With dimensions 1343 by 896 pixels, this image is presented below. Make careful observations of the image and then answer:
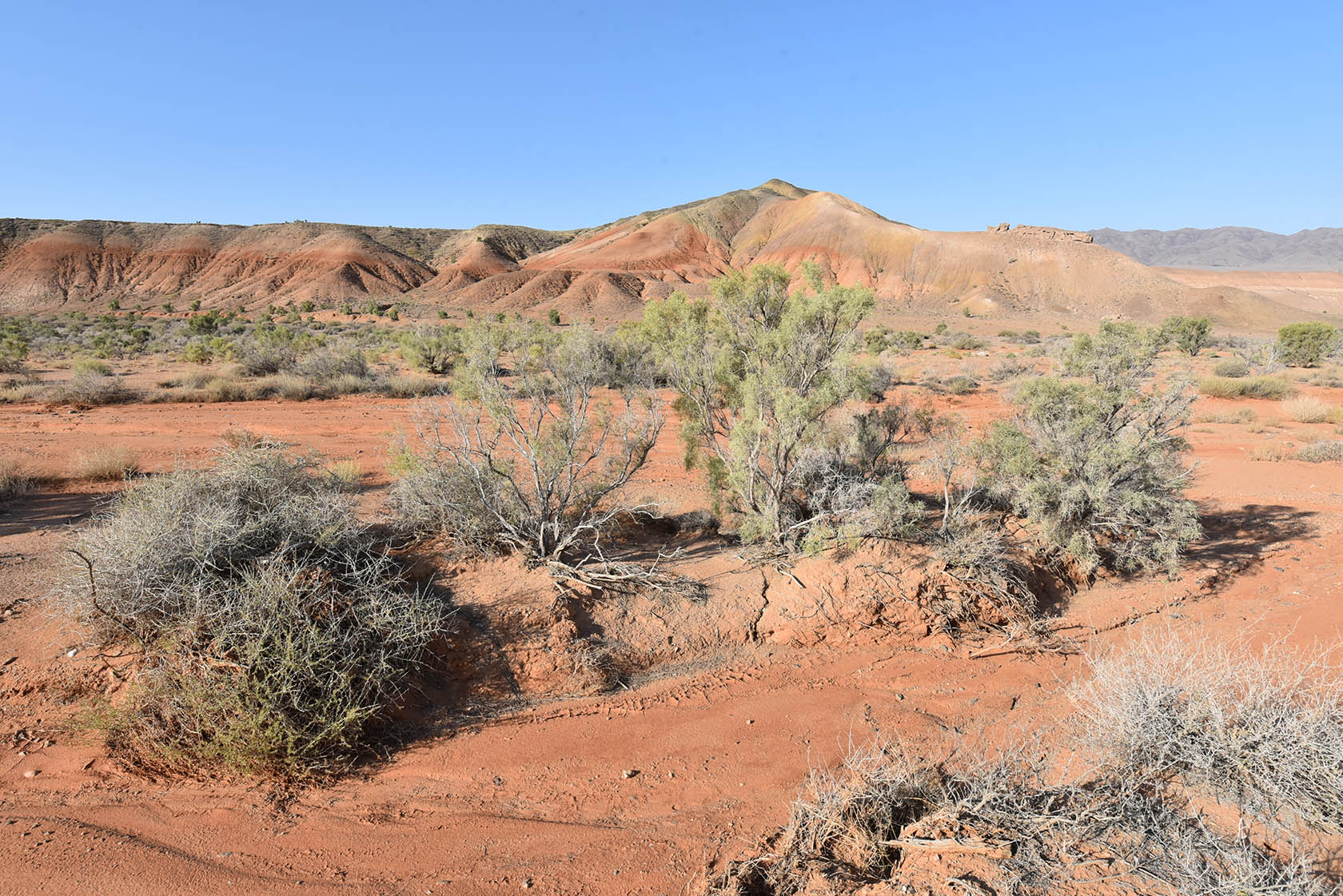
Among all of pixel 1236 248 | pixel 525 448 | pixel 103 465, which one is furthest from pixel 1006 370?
pixel 1236 248

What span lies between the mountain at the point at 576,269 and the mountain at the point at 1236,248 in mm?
106675

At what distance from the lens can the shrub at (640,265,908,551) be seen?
6.60m

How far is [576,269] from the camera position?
61781 millimetres

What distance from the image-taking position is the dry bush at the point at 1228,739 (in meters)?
3.33

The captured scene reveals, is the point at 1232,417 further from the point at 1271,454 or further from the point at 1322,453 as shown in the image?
the point at 1271,454

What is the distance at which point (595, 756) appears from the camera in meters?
4.66

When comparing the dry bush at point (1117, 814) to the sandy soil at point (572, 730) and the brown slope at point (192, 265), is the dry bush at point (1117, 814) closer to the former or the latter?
the sandy soil at point (572, 730)

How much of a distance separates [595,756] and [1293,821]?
3.99 metres

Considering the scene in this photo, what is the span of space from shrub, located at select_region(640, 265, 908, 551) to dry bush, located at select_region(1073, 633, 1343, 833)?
2.93 metres

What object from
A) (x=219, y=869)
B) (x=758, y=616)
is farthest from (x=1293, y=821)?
(x=219, y=869)

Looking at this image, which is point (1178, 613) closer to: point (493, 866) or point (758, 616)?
point (758, 616)

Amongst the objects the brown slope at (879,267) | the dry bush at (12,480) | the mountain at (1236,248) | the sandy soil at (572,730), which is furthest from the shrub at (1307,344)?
the mountain at (1236,248)

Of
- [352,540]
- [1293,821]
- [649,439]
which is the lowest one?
[1293,821]

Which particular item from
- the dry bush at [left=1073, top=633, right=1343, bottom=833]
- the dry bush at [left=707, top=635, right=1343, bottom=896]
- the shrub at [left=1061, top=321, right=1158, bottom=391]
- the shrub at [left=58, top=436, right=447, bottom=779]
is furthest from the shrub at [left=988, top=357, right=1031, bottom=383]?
the shrub at [left=58, top=436, right=447, bottom=779]
